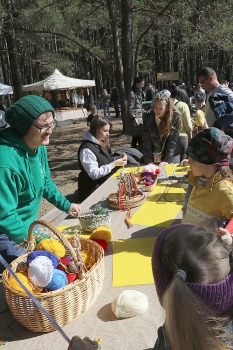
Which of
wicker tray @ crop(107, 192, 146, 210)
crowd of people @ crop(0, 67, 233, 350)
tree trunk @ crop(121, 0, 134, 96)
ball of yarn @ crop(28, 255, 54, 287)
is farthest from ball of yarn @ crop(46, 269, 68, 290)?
tree trunk @ crop(121, 0, 134, 96)

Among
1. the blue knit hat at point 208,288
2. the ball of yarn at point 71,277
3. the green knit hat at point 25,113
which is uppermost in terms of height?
the green knit hat at point 25,113

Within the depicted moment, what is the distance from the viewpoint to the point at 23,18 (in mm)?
9891

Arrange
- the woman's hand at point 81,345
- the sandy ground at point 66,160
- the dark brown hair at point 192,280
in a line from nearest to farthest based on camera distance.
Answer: the dark brown hair at point 192,280, the woman's hand at point 81,345, the sandy ground at point 66,160

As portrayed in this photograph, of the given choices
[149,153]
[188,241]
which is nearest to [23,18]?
[149,153]

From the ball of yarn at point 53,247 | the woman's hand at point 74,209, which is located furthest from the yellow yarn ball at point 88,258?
the woman's hand at point 74,209

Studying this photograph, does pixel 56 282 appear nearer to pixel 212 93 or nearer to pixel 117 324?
pixel 117 324

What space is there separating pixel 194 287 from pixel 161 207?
71.8 inches

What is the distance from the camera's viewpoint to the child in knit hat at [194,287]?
88 cm

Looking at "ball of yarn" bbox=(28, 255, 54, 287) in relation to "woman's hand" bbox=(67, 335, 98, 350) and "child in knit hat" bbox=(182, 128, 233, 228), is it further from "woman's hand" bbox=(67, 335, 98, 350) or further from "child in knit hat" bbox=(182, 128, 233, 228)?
"child in knit hat" bbox=(182, 128, 233, 228)

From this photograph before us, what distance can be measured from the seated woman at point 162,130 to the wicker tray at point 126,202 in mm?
1154

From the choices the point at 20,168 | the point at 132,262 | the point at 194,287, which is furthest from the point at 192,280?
the point at 20,168

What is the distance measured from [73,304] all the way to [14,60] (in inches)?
520

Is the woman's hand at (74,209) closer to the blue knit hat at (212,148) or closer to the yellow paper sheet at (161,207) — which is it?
the yellow paper sheet at (161,207)

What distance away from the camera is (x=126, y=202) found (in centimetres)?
280
